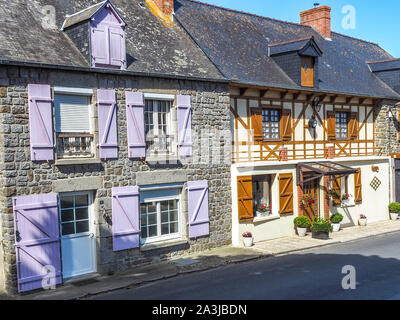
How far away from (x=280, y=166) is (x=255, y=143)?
1148mm

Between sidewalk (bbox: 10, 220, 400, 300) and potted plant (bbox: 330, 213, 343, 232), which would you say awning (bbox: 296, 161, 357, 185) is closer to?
potted plant (bbox: 330, 213, 343, 232)

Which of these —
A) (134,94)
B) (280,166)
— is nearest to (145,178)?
(134,94)

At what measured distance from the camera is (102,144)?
11289 millimetres

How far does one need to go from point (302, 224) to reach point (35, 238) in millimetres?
9005

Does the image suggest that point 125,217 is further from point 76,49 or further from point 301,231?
point 301,231

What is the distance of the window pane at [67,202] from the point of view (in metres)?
10.9

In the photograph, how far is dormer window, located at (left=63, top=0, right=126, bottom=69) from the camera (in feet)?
36.9

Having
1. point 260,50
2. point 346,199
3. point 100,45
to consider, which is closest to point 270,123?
point 260,50

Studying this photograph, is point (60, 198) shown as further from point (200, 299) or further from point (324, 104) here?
point (324, 104)

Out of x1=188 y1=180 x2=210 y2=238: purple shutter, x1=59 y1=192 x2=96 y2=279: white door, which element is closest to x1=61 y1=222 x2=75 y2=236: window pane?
x1=59 y1=192 x2=96 y2=279: white door

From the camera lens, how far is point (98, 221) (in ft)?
37.0

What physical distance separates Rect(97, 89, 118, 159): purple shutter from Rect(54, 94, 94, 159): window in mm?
279

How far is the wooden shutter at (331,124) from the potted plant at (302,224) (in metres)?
4.18

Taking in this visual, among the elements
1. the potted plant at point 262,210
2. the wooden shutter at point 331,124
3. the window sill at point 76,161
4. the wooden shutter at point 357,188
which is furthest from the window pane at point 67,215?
the wooden shutter at point 357,188
